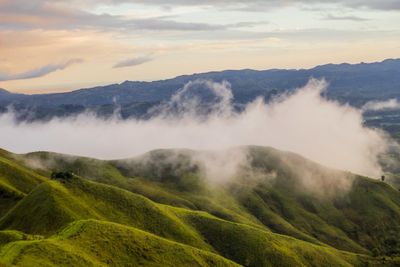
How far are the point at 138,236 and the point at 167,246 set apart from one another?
12.4 metres

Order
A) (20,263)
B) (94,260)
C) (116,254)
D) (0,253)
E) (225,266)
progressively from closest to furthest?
(20,263)
(0,253)
(94,260)
(116,254)
(225,266)

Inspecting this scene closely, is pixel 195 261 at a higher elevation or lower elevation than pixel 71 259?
lower

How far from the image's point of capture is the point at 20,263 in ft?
Answer: 414

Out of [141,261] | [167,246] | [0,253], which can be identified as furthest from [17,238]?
[167,246]

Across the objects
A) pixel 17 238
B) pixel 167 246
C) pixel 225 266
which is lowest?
pixel 225 266

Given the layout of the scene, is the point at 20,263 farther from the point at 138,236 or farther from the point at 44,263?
the point at 138,236

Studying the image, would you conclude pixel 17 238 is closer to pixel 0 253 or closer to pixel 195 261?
pixel 0 253

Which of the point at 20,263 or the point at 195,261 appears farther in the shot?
the point at 195,261

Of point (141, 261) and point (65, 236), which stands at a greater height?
point (65, 236)

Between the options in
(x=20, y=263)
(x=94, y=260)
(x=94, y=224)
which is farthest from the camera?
(x=94, y=224)

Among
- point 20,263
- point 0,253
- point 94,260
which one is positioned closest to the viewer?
point 20,263

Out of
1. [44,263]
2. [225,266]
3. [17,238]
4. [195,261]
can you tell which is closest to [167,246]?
[195,261]

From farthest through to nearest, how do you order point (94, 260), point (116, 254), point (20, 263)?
point (116, 254), point (94, 260), point (20, 263)

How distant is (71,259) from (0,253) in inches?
766
